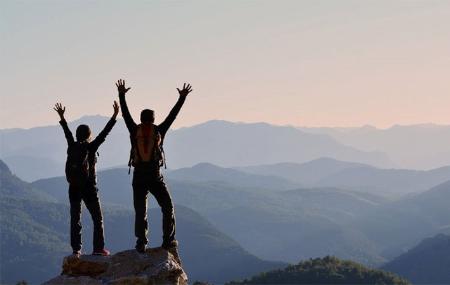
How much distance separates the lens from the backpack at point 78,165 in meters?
22.0

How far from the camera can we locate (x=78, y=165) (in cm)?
2198

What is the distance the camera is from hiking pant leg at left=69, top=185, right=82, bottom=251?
22.1 meters

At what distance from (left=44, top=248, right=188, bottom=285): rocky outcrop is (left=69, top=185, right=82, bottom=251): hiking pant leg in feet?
3.31

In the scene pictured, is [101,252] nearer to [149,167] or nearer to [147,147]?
[149,167]

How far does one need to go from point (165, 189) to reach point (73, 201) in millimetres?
2997

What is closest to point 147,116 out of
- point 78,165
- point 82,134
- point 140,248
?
point 82,134

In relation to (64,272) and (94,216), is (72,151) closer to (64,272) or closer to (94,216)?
(94,216)

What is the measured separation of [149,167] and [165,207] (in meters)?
1.26

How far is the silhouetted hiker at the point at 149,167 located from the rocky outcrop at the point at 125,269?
454 mm

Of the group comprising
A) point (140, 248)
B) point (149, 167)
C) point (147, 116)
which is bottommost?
point (140, 248)

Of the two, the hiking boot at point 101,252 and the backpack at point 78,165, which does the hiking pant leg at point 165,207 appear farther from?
the backpack at point 78,165

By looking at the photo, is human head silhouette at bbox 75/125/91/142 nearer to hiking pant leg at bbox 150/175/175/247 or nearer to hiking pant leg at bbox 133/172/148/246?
hiking pant leg at bbox 133/172/148/246

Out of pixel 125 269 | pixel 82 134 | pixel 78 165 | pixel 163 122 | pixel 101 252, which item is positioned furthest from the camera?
pixel 82 134

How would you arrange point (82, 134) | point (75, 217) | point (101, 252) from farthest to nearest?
point (75, 217) < point (82, 134) < point (101, 252)
